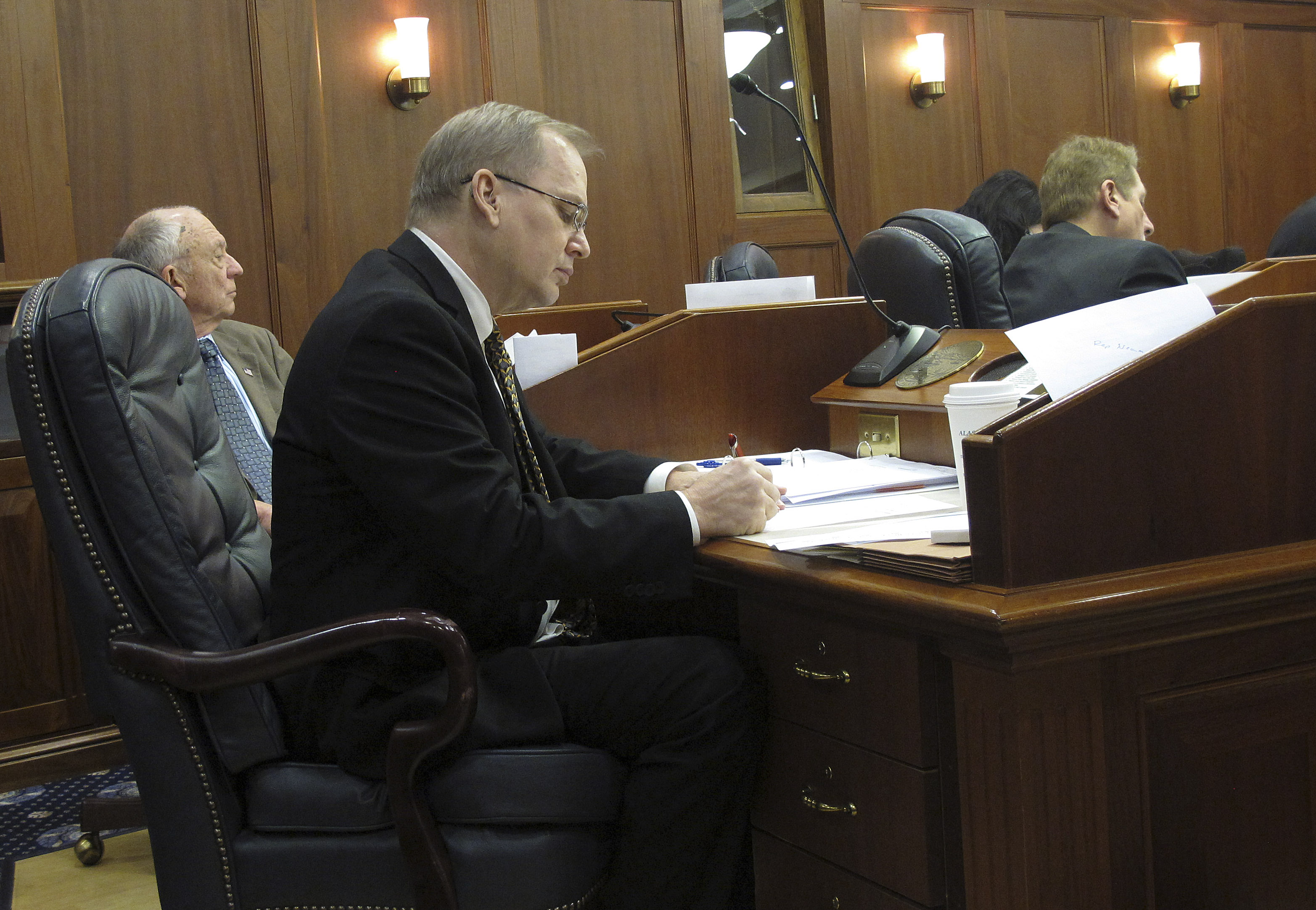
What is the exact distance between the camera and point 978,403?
4.56 feet

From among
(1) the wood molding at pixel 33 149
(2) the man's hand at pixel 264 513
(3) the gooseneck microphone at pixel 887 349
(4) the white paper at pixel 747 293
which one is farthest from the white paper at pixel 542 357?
(1) the wood molding at pixel 33 149

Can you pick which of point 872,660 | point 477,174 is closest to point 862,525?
point 872,660

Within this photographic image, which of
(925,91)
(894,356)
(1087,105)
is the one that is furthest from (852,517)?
(1087,105)

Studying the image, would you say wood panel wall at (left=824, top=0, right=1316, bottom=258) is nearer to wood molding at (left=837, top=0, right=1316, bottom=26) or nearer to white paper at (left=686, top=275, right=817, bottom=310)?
wood molding at (left=837, top=0, right=1316, bottom=26)

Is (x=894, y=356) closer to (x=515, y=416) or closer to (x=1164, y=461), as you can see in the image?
(x=515, y=416)

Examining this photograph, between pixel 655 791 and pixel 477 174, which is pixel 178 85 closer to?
pixel 477 174

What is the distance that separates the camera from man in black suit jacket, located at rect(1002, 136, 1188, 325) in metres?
2.58

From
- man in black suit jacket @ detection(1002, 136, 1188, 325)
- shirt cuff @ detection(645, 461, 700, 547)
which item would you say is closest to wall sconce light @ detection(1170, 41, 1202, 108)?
man in black suit jacket @ detection(1002, 136, 1188, 325)

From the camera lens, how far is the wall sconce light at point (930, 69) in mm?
5148

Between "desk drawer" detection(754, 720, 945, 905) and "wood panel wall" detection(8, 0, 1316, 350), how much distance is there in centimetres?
296

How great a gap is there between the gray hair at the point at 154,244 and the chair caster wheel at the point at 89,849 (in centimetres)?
129

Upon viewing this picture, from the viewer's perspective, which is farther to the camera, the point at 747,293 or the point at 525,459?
the point at 747,293

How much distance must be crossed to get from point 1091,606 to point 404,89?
3.54 meters

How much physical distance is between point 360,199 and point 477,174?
2607 mm
